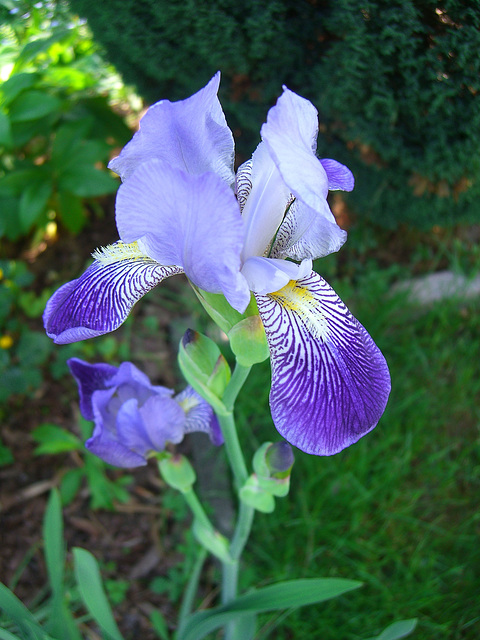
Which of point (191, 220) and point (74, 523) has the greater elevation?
point (191, 220)

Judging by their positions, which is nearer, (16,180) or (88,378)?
(88,378)

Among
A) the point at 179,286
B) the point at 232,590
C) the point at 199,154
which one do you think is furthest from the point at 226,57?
the point at 232,590

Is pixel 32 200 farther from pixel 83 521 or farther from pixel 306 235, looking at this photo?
pixel 306 235

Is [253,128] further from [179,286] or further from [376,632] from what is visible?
[376,632]

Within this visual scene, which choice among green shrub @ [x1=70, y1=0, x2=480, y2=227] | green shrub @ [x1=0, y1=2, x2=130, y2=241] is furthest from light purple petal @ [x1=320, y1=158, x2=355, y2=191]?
green shrub @ [x1=0, y1=2, x2=130, y2=241]

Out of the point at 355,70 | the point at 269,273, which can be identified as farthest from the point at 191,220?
the point at 355,70

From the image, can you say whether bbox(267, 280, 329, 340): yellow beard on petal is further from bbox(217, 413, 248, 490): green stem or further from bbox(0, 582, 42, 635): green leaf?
bbox(0, 582, 42, 635): green leaf
